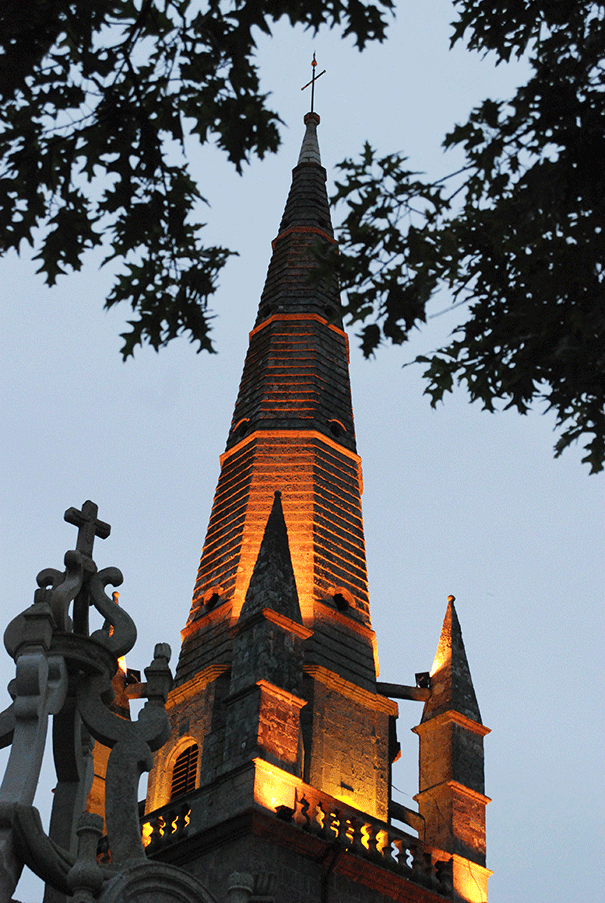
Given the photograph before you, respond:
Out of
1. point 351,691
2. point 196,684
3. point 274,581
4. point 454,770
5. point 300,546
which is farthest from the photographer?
point 300,546

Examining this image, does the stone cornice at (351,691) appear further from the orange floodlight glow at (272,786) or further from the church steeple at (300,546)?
the orange floodlight glow at (272,786)

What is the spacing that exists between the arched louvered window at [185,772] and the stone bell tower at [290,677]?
0.12ft

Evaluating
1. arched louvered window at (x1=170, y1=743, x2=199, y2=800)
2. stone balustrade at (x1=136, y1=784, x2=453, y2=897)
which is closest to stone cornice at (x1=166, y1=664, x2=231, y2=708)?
arched louvered window at (x1=170, y1=743, x2=199, y2=800)

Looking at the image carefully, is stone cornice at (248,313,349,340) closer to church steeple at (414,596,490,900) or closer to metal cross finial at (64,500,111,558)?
church steeple at (414,596,490,900)

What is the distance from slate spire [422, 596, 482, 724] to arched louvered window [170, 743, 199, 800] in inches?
201

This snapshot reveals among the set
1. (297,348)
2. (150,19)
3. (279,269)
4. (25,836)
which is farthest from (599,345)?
(279,269)

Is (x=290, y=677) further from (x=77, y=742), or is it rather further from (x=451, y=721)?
(x=77, y=742)

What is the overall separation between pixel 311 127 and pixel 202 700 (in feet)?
78.0

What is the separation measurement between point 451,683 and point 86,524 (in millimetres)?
16640

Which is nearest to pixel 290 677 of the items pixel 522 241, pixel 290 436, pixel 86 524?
pixel 290 436

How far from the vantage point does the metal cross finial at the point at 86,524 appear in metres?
15.2

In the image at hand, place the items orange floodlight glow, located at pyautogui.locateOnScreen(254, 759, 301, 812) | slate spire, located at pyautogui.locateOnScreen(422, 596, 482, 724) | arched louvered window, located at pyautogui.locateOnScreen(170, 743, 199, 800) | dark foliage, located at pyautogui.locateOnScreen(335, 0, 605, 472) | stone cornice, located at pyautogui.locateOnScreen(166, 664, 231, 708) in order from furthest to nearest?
slate spire, located at pyautogui.locateOnScreen(422, 596, 482, 724) → stone cornice, located at pyautogui.locateOnScreen(166, 664, 231, 708) → arched louvered window, located at pyautogui.locateOnScreen(170, 743, 199, 800) → orange floodlight glow, located at pyautogui.locateOnScreen(254, 759, 301, 812) → dark foliage, located at pyautogui.locateOnScreen(335, 0, 605, 472)

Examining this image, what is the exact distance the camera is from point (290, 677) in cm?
2641

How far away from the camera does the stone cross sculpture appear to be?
11961mm
